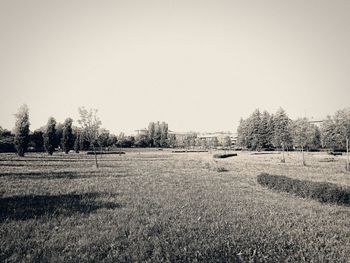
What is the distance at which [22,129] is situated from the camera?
5400 cm

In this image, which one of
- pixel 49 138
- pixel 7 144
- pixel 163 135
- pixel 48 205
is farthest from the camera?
pixel 163 135

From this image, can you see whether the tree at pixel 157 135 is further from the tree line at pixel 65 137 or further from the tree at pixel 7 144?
the tree at pixel 7 144

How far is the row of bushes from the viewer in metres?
16.4

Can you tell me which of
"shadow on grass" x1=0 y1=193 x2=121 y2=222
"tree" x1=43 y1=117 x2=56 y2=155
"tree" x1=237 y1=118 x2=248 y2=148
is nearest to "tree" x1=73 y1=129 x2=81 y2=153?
"tree" x1=43 y1=117 x2=56 y2=155

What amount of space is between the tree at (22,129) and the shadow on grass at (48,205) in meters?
44.7

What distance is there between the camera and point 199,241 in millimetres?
8891

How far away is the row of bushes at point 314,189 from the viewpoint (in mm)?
16391

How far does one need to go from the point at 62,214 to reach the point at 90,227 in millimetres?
2625

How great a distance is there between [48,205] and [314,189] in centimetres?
1713

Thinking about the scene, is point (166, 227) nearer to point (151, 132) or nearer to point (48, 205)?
point (48, 205)

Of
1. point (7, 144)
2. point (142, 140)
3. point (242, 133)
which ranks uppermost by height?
point (242, 133)

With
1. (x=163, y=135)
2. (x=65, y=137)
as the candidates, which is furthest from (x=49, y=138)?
(x=163, y=135)

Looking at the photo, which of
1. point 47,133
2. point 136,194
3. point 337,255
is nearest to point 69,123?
point 47,133

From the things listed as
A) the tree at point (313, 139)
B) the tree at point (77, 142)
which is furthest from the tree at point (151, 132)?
the tree at point (313, 139)
